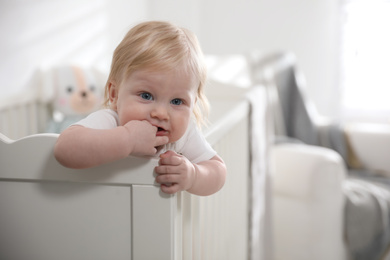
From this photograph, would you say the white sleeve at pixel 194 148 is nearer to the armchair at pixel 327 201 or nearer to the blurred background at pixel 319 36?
the armchair at pixel 327 201

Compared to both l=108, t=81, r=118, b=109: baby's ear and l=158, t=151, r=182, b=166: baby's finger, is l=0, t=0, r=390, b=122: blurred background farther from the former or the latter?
l=158, t=151, r=182, b=166: baby's finger

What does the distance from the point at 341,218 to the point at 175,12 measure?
1682mm

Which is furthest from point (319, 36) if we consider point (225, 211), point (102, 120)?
point (102, 120)

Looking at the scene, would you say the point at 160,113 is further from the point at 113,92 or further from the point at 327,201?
the point at 327,201

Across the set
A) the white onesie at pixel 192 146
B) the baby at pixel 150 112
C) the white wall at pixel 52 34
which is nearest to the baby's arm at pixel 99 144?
the baby at pixel 150 112

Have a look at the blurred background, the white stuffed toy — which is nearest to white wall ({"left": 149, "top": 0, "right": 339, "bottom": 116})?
the blurred background

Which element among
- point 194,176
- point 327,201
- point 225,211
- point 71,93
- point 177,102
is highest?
point 177,102

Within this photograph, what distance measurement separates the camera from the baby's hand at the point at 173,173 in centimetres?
75

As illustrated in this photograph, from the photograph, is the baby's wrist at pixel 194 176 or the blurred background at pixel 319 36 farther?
the blurred background at pixel 319 36

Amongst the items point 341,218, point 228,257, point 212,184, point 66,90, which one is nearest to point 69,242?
point 212,184

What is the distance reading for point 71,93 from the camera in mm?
1762

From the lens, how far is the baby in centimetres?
72

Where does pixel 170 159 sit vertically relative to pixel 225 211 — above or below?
above

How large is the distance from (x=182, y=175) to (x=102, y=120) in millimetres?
154
